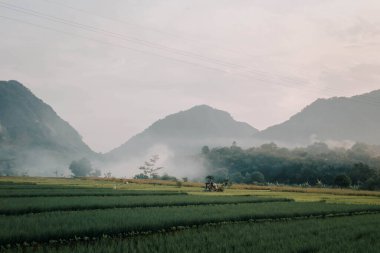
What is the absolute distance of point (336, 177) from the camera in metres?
87.1

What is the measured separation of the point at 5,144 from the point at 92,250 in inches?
8289

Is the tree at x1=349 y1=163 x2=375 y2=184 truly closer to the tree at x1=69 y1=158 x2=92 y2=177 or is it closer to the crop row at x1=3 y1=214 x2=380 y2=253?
the crop row at x1=3 y1=214 x2=380 y2=253

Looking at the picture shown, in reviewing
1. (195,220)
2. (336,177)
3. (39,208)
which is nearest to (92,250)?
(195,220)

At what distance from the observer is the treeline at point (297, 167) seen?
86.5 m

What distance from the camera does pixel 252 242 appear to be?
36.3 feet

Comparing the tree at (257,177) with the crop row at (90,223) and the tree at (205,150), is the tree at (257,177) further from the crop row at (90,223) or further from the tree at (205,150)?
the crop row at (90,223)

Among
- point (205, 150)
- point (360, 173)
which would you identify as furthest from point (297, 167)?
point (205, 150)

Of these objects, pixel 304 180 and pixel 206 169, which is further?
pixel 206 169

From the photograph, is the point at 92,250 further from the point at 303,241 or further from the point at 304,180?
the point at 304,180

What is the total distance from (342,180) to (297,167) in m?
18.2

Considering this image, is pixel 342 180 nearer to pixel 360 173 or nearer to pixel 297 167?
pixel 360 173

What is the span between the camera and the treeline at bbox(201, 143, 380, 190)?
8650cm

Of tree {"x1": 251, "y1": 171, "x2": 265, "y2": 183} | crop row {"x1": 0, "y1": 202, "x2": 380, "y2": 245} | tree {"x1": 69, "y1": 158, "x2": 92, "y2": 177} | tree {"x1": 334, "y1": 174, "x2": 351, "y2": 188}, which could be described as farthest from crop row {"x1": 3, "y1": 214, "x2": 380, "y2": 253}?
tree {"x1": 69, "y1": 158, "x2": 92, "y2": 177}

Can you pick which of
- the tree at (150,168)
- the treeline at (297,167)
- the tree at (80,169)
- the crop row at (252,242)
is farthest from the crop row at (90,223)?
the tree at (80,169)
